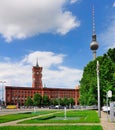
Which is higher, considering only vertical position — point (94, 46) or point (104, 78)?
point (94, 46)

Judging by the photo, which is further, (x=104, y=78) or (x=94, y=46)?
(x=94, y=46)

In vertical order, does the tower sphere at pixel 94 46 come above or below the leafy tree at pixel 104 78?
above

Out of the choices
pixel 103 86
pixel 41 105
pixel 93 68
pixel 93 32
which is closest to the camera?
pixel 103 86

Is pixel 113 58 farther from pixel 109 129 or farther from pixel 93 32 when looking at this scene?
pixel 93 32

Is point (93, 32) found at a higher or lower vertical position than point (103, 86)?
higher

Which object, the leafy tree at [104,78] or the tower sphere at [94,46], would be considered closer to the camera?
the leafy tree at [104,78]

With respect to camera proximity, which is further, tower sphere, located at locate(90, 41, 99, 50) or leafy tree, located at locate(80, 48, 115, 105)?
tower sphere, located at locate(90, 41, 99, 50)

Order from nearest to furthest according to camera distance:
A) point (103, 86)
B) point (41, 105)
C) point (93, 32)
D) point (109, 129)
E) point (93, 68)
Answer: point (109, 129), point (103, 86), point (93, 68), point (93, 32), point (41, 105)

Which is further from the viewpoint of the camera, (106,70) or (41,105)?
(41,105)

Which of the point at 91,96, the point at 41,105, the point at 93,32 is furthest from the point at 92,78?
the point at 41,105

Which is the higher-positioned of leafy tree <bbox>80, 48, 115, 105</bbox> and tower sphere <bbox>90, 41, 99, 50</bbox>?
tower sphere <bbox>90, 41, 99, 50</bbox>

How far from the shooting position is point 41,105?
189625 mm

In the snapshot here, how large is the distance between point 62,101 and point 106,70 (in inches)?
5370

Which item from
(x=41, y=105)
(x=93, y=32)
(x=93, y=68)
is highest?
(x=93, y=32)
